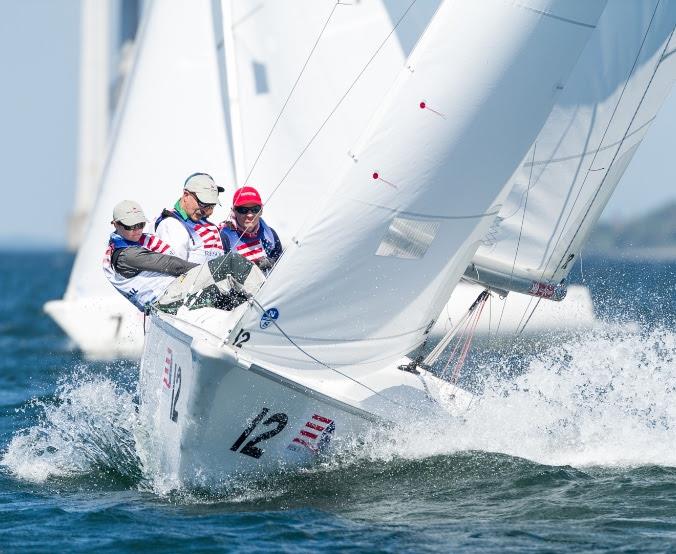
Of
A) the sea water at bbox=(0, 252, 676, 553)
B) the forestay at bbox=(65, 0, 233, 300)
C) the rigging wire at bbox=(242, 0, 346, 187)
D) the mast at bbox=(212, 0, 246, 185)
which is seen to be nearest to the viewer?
the sea water at bbox=(0, 252, 676, 553)

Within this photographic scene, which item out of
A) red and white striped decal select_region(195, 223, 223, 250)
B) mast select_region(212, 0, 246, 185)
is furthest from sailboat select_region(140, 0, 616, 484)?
mast select_region(212, 0, 246, 185)

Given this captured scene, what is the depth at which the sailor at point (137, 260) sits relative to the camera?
18.5 feet

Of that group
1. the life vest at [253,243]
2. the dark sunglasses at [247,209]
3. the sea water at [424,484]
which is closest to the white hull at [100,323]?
the sea water at [424,484]

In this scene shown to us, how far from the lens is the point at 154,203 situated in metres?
10.1

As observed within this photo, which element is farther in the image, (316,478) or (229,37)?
(229,37)

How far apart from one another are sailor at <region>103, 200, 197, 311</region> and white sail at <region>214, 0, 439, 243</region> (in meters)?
2.20

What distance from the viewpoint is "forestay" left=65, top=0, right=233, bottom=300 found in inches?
397

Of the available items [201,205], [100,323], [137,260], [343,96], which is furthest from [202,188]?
[100,323]

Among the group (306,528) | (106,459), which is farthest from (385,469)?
(106,459)

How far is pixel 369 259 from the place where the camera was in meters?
5.05

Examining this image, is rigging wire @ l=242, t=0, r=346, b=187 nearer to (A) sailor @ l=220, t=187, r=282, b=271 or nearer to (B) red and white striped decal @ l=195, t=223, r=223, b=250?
(A) sailor @ l=220, t=187, r=282, b=271

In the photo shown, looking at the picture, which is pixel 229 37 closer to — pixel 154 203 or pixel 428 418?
pixel 154 203

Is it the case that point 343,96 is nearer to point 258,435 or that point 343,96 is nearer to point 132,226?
point 132,226

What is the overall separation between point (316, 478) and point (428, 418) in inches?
25.8
